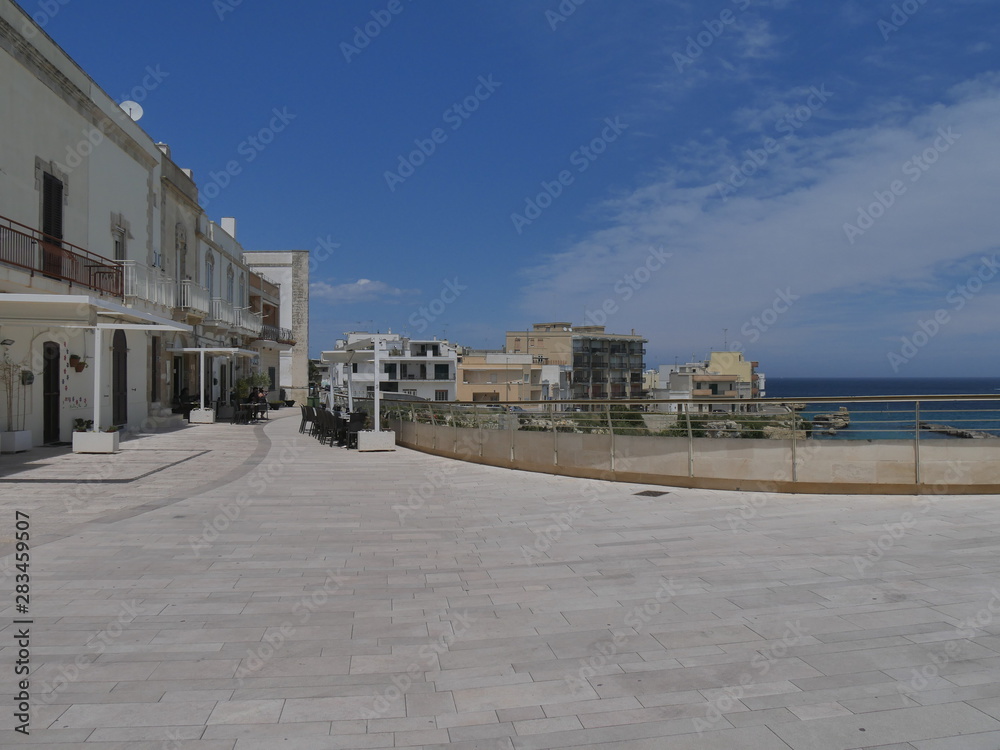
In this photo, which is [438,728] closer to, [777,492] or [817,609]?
[817,609]

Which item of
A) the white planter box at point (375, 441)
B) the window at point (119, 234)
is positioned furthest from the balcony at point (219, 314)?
the white planter box at point (375, 441)

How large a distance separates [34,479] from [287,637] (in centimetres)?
821

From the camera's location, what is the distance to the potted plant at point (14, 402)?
1278 cm

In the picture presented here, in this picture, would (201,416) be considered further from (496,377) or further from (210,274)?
(496,377)

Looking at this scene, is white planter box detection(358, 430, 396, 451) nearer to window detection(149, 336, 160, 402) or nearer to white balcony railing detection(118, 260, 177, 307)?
white balcony railing detection(118, 260, 177, 307)

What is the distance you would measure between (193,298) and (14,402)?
10986 millimetres

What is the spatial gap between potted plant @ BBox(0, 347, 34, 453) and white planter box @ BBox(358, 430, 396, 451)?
6515 millimetres

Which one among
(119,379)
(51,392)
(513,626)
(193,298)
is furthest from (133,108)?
(513,626)

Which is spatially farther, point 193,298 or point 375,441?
point 193,298

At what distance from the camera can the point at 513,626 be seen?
13.4 ft

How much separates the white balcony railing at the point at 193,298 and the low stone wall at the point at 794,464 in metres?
18.3

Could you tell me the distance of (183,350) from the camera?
2300 cm

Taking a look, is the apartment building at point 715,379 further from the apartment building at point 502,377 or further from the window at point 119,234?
the window at point 119,234

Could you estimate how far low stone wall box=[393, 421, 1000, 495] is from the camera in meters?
7.96
